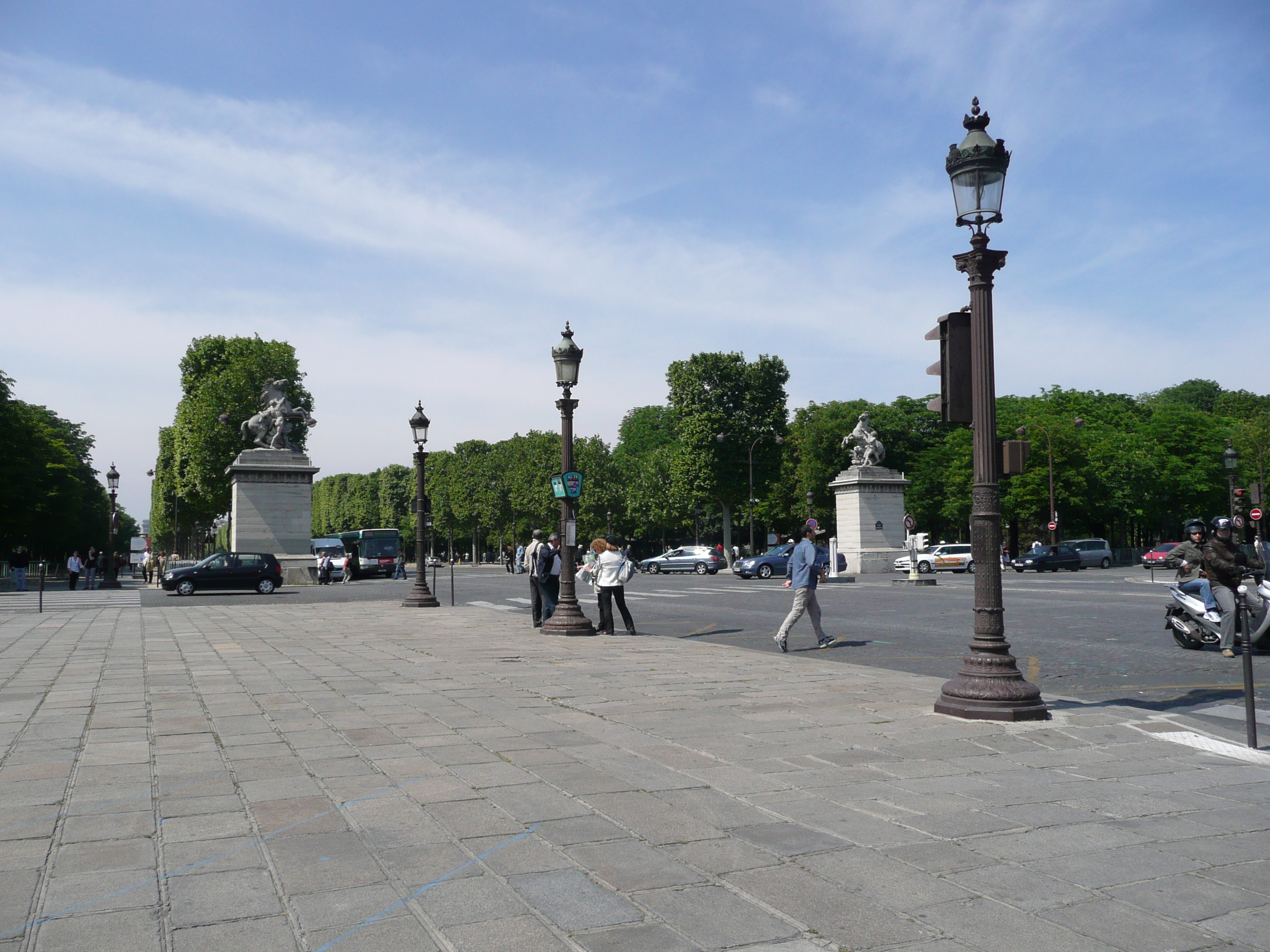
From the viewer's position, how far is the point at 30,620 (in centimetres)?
2186

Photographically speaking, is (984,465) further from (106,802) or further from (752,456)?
(752,456)

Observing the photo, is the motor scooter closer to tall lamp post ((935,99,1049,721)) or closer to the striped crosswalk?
tall lamp post ((935,99,1049,721))

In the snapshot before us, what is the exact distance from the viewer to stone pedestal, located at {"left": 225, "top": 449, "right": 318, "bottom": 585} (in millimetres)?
41281

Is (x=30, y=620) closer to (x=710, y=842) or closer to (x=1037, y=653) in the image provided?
(x=1037, y=653)

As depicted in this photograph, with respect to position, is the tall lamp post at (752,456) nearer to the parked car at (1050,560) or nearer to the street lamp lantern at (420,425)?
the parked car at (1050,560)

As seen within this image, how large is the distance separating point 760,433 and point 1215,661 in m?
48.5

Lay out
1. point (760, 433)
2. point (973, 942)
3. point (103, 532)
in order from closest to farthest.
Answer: point (973, 942) → point (760, 433) → point (103, 532)

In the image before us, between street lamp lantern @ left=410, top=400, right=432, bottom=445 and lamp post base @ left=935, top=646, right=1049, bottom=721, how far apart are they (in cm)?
1899

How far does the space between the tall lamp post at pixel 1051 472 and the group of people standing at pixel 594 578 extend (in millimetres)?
45417

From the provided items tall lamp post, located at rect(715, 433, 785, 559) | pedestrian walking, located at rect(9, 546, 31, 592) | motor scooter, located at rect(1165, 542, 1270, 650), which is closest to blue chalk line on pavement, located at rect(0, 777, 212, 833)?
motor scooter, located at rect(1165, 542, 1270, 650)

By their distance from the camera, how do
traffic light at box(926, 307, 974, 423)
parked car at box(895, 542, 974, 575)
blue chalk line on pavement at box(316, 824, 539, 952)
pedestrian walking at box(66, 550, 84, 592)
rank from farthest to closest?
parked car at box(895, 542, 974, 575) → pedestrian walking at box(66, 550, 84, 592) → traffic light at box(926, 307, 974, 423) → blue chalk line on pavement at box(316, 824, 539, 952)

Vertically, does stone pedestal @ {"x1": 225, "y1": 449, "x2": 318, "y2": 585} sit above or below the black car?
above

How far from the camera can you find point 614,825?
196 inches

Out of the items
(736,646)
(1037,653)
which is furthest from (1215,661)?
(736,646)
